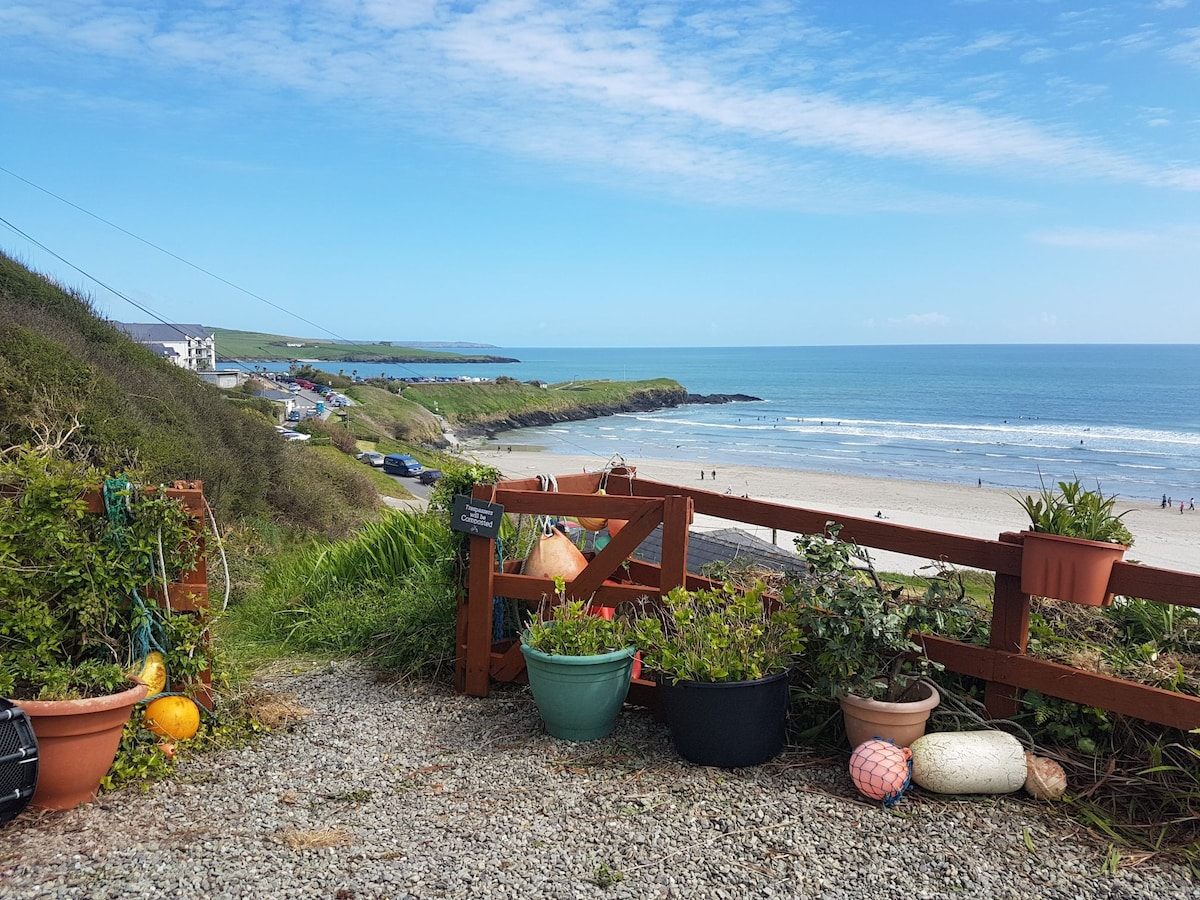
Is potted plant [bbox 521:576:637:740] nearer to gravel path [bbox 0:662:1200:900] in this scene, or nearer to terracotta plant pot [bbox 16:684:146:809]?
gravel path [bbox 0:662:1200:900]

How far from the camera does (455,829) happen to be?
3.55 meters

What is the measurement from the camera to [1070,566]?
3.62 meters

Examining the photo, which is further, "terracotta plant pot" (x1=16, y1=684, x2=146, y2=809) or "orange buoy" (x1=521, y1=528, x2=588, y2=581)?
"orange buoy" (x1=521, y1=528, x2=588, y2=581)

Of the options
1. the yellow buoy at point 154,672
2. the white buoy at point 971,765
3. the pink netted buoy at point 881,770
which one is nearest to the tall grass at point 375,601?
the yellow buoy at point 154,672

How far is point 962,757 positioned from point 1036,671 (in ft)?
1.62

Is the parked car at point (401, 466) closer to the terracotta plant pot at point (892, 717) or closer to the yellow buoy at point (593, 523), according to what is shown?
the yellow buoy at point (593, 523)

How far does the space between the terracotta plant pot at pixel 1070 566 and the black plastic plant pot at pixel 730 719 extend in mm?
1178

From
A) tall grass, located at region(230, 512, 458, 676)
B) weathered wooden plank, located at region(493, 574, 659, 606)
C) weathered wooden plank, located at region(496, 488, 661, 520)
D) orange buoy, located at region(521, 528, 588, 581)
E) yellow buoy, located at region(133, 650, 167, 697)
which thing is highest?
weathered wooden plank, located at region(496, 488, 661, 520)

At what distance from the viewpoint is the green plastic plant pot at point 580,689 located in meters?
4.35

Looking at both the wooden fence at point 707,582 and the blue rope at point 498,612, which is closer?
the wooden fence at point 707,582

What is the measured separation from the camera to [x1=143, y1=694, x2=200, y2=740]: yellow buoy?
420 centimetres

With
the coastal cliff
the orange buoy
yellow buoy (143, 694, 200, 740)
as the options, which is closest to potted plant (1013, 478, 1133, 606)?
the orange buoy

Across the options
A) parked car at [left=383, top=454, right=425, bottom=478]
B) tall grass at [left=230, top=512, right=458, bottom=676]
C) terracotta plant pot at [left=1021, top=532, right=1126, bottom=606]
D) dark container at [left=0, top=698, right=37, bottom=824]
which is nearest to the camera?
dark container at [left=0, top=698, right=37, bottom=824]

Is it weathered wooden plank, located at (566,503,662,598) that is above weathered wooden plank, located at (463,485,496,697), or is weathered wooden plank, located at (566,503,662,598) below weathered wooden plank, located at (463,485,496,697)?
above
